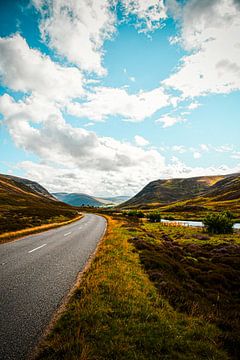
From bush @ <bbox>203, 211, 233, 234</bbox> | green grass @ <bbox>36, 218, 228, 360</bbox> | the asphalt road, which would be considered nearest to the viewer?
green grass @ <bbox>36, 218, 228, 360</bbox>

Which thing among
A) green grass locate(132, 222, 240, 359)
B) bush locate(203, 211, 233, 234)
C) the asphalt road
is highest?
bush locate(203, 211, 233, 234)

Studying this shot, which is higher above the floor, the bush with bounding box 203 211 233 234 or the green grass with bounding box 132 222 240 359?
the bush with bounding box 203 211 233 234

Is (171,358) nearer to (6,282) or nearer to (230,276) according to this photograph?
(6,282)

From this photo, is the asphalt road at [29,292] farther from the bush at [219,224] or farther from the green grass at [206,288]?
the bush at [219,224]

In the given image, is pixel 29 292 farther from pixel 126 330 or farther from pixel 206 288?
pixel 206 288

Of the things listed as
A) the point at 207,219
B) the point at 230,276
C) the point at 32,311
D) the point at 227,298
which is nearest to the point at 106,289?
the point at 32,311

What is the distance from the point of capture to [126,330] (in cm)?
605

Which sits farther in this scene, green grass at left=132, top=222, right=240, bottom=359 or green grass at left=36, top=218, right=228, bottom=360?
green grass at left=132, top=222, right=240, bottom=359

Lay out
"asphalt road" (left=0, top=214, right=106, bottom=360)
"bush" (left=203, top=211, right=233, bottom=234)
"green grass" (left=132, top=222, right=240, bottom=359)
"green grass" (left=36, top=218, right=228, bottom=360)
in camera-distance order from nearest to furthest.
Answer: "green grass" (left=36, top=218, right=228, bottom=360)
"asphalt road" (left=0, top=214, right=106, bottom=360)
"green grass" (left=132, top=222, right=240, bottom=359)
"bush" (left=203, top=211, right=233, bottom=234)

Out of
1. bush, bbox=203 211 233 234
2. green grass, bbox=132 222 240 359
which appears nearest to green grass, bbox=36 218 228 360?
green grass, bbox=132 222 240 359

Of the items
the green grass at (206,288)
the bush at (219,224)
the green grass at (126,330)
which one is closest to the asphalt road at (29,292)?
the green grass at (126,330)

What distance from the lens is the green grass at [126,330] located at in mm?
5117

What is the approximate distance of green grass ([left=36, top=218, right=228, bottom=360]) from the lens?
5.12m

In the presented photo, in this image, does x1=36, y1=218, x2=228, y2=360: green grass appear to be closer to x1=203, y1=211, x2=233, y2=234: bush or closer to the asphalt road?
the asphalt road
